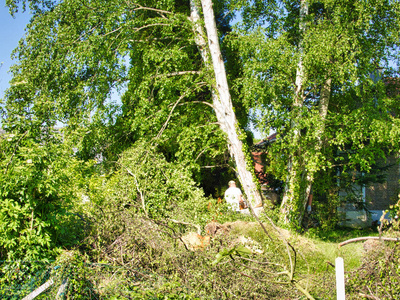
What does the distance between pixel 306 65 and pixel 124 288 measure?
21.4 feet

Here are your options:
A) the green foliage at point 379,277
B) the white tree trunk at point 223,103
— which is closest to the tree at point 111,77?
the white tree trunk at point 223,103

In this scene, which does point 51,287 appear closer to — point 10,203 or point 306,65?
point 10,203

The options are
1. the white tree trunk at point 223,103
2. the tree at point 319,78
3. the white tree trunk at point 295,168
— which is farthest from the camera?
the white tree trunk at point 223,103

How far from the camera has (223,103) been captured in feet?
Answer: 31.9

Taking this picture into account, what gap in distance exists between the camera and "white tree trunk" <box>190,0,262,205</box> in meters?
9.51

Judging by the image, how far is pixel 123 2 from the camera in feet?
32.4

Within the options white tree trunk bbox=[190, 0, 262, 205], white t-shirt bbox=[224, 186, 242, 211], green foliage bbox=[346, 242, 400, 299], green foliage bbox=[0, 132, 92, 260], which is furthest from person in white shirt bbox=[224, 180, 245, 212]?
green foliage bbox=[346, 242, 400, 299]

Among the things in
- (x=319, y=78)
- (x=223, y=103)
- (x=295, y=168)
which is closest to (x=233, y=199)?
(x=295, y=168)

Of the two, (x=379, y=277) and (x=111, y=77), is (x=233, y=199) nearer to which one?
(x=111, y=77)

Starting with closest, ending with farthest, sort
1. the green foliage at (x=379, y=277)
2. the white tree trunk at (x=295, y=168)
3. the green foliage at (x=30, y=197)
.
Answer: the green foliage at (x=379, y=277), the green foliage at (x=30, y=197), the white tree trunk at (x=295, y=168)

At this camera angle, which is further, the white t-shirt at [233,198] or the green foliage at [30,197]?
the white t-shirt at [233,198]

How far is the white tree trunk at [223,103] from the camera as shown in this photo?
951 centimetres

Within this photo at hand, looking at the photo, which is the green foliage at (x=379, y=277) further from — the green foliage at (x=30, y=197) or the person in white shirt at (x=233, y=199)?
the person in white shirt at (x=233, y=199)

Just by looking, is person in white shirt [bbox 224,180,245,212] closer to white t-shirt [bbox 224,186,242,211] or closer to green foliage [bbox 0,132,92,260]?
white t-shirt [bbox 224,186,242,211]
